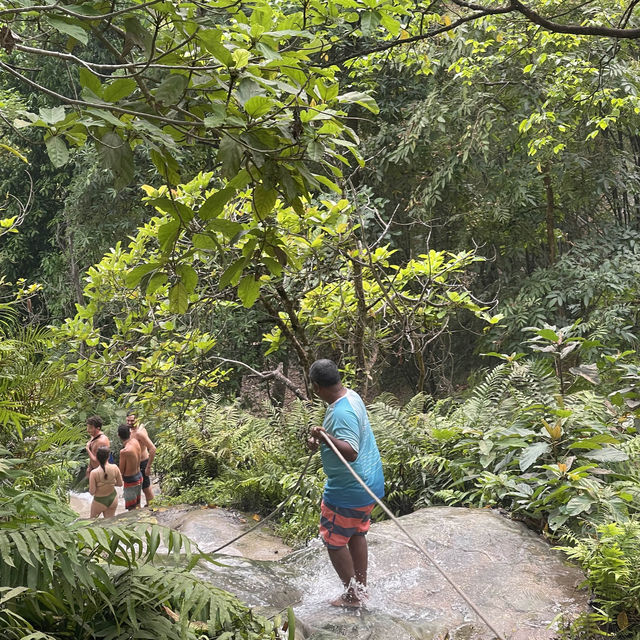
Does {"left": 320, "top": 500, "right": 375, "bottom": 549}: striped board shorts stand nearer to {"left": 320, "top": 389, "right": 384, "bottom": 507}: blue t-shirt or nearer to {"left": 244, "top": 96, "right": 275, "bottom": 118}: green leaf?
{"left": 320, "top": 389, "right": 384, "bottom": 507}: blue t-shirt

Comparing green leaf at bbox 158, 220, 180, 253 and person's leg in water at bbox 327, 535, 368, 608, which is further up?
green leaf at bbox 158, 220, 180, 253

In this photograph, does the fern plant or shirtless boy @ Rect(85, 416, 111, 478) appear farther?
shirtless boy @ Rect(85, 416, 111, 478)

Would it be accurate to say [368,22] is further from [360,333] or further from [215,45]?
[360,333]

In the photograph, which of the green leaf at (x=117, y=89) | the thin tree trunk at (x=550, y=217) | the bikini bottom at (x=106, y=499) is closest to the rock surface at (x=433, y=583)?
the green leaf at (x=117, y=89)

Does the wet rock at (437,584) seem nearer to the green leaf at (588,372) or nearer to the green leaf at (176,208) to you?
the green leaf at (588,372)

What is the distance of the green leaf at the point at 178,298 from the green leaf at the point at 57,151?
879 millimetres

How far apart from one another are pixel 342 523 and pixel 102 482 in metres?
4.45

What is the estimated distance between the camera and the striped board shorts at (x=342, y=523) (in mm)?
4508

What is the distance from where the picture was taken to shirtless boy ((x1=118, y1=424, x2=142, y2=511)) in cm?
877

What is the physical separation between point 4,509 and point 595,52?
31.6 feet

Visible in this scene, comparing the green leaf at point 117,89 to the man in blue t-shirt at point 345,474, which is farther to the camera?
the man in blue t-shirt at point 345,474

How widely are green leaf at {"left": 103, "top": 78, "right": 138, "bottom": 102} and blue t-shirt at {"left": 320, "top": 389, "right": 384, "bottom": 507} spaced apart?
2.45 metres

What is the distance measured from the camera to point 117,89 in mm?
2572

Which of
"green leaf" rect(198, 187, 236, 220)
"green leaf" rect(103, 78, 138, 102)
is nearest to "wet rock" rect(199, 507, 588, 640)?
"green leaf" rect(198, 187, 236, 220)
